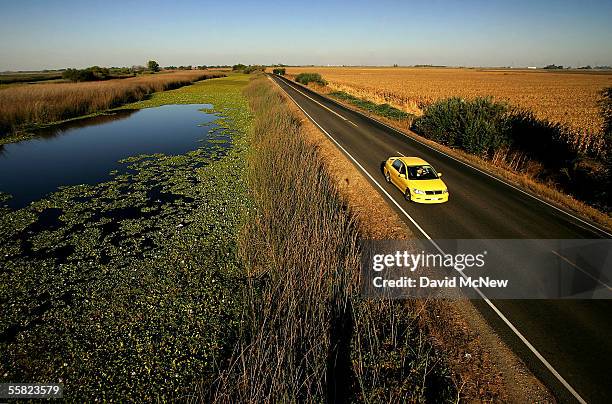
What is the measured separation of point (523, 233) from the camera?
11508 millimetres

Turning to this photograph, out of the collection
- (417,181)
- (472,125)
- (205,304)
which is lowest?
→ (205,304)

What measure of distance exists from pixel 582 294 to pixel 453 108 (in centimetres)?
1995

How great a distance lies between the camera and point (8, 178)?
63.4 ft

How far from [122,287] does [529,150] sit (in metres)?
24.3

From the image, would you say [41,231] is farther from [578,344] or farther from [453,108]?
[453,108]

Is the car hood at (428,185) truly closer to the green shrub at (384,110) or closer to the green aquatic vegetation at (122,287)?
the green aquatic vegetation at (122,287)

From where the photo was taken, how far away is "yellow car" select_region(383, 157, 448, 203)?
1370 cm

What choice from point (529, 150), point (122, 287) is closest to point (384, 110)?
point (529, 150)

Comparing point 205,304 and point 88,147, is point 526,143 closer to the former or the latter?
point 205,304

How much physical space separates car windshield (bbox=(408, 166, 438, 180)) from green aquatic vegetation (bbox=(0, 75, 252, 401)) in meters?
8.22

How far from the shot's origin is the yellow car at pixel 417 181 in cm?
1370

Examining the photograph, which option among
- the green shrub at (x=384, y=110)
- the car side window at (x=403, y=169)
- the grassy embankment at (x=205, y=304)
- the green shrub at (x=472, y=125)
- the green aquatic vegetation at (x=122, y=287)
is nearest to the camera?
the grassy embankment at (x=205, y=304)

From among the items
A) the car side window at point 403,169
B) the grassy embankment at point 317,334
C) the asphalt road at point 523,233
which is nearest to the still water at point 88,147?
the grassy embankment at point 317,334

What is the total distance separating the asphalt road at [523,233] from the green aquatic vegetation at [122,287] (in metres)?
6.92
